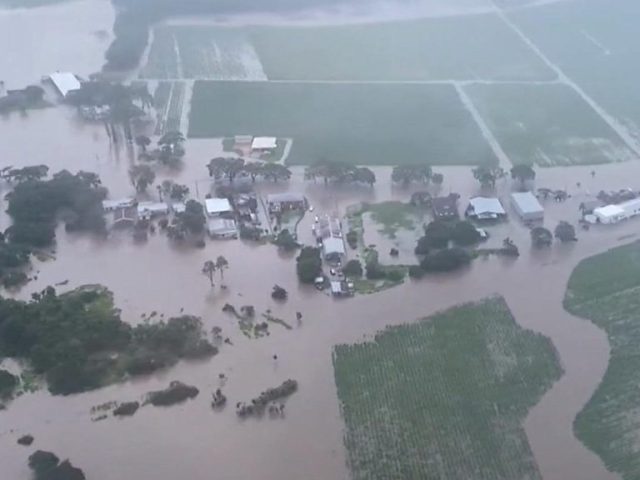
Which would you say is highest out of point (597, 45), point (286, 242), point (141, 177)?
point (597, 45)

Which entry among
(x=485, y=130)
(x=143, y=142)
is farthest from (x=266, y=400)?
(x=485, y=130)

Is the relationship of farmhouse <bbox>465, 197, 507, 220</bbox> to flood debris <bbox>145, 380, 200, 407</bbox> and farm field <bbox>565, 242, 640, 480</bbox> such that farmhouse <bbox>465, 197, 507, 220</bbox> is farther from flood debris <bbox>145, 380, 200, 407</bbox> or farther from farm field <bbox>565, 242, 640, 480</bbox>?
flood debris <bbox>145, 380, 200, 407</bbox>

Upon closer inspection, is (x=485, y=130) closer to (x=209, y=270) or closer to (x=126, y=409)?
(x=209, y=270)

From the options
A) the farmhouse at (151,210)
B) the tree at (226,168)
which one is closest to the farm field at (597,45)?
the tree at (226,168)

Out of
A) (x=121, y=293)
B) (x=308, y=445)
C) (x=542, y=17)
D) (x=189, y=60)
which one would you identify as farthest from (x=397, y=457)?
(x=542, y=17)

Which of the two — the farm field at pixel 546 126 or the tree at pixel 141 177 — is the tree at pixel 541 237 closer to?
the farm field at pixel 546 126

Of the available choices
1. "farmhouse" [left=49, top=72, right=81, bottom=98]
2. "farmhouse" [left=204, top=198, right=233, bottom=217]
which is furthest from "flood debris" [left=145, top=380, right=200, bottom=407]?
"farmhouse" [left=49, top=72, right=81, bottom=98]
